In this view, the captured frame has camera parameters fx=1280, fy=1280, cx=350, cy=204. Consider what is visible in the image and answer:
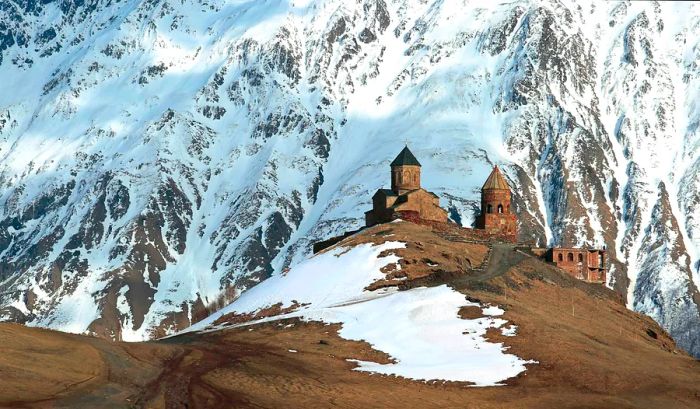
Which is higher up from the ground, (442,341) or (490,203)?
(490,203)

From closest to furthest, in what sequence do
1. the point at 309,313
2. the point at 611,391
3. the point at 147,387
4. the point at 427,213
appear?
the point at 147,387
the point at 611,391
the point at 309,313
the point at 427,213

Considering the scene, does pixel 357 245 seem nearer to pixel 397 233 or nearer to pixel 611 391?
pixel 397 233

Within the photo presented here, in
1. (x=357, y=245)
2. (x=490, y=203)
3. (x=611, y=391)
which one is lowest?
(x=611, y=391)

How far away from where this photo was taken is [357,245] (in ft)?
408

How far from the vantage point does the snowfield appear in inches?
3059

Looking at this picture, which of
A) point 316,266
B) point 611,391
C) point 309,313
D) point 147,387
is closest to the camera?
point 147,387

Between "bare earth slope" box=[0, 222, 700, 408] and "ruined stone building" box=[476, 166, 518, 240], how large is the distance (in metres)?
60.4

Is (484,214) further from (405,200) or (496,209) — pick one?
(405,200)

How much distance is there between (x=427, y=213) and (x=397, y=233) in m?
28.1

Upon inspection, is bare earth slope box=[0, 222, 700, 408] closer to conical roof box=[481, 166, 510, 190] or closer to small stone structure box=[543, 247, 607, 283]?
small stone structure box=[543, 247, 607, 283]

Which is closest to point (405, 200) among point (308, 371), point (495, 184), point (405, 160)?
point (405, 160)

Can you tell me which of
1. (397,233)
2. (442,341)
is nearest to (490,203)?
(397,233)

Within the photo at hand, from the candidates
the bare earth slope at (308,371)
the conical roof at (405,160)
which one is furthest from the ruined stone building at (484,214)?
the bare earth slope at (308,371)

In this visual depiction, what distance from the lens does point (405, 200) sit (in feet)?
514
